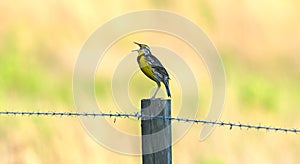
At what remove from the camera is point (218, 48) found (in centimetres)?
1249

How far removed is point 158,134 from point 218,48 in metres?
7.77

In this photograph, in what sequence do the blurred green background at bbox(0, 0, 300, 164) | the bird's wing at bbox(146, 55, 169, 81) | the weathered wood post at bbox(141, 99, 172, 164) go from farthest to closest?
1. the blurred green background at bbox(0, 0, 300, 164)
2. the bird's wing at bbox(146, 55, 169, 81)
3. the weathered wood post at bbox(141, 99, 172, 164)

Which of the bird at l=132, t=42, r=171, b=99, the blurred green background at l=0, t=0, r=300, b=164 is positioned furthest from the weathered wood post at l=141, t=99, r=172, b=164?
the blurred green background at l=0, t=0, r=300, b=164

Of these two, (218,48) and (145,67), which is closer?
(145,67)

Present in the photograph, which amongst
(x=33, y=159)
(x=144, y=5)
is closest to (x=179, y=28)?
(x=144, y=5)

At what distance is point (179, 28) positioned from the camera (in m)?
13.1

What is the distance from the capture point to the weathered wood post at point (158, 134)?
4805 mm

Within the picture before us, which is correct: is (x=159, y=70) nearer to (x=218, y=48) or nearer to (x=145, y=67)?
(x=145, y=67)

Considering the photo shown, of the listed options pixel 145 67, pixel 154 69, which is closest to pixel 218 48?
pixel 145 67

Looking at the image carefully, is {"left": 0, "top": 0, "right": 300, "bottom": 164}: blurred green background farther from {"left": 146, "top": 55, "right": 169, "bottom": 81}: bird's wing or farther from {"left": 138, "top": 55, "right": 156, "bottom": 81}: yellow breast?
{"left": 146, "top": 55, "right": 169, "bottom": 81}: bird's wing

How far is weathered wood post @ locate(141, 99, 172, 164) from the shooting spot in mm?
4805

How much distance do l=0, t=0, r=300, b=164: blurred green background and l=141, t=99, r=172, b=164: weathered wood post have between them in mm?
4036

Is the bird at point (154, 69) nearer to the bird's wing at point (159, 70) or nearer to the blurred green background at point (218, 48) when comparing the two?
the bird's wing at point (159, 70)

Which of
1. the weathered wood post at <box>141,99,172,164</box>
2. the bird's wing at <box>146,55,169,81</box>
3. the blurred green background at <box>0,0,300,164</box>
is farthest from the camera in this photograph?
the blurred green background at <box>0,0,300,164</box>
